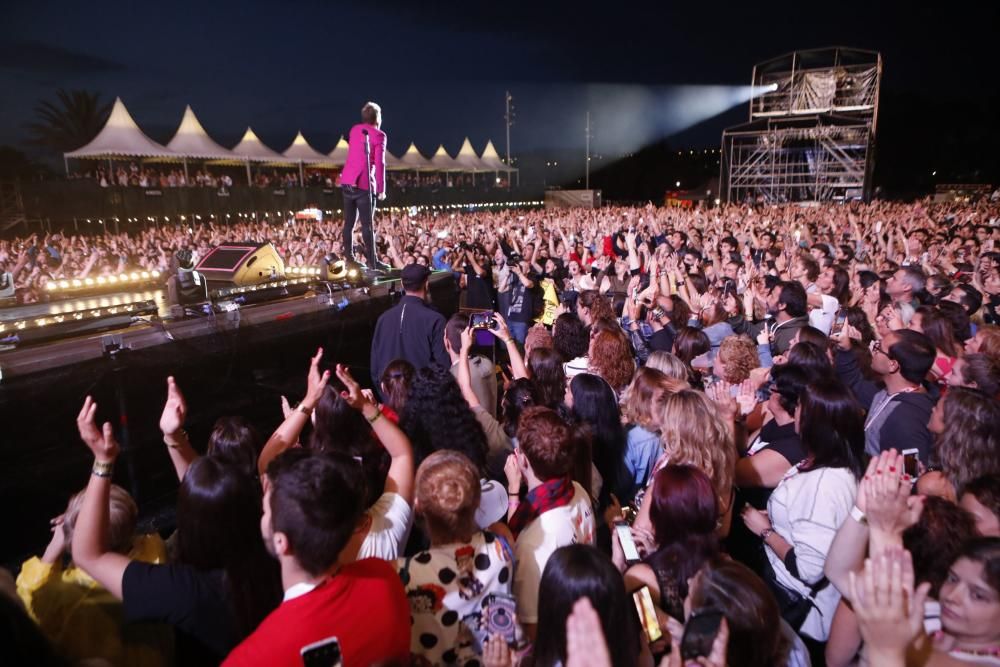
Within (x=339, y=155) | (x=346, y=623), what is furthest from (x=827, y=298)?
(x=339, y=155)

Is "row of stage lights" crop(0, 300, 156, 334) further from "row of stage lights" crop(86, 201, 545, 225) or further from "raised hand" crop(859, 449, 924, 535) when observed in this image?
"row of stage lights" crop(86, 201, 545, 225)

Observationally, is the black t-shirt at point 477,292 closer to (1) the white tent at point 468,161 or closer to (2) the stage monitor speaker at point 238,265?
(2) the stage monitor speaker at point 238,265

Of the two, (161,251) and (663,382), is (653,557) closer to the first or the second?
(663,382)

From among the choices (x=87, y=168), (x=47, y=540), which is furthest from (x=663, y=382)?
(x=87, y=168)

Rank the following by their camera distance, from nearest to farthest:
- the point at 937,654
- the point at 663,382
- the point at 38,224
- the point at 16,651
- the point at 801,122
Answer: the point at 16,651
the point at 937,654
the point at 663,382
the point at 38,224
the point at 801,122

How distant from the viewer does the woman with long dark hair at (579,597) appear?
154 centimetres

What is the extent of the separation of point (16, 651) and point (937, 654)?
211cm

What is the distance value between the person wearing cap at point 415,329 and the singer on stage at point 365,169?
2.84m

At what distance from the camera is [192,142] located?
2461cm

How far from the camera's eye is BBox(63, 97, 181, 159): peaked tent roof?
21.0 m

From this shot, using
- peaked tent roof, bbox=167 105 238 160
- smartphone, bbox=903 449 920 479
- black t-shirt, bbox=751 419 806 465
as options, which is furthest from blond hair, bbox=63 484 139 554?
peaked tent roof, bbox=167 105 238 160

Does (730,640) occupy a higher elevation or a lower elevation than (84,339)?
lower

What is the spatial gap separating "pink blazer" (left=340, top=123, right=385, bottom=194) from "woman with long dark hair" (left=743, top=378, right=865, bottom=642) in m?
5.74

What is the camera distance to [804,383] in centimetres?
296
